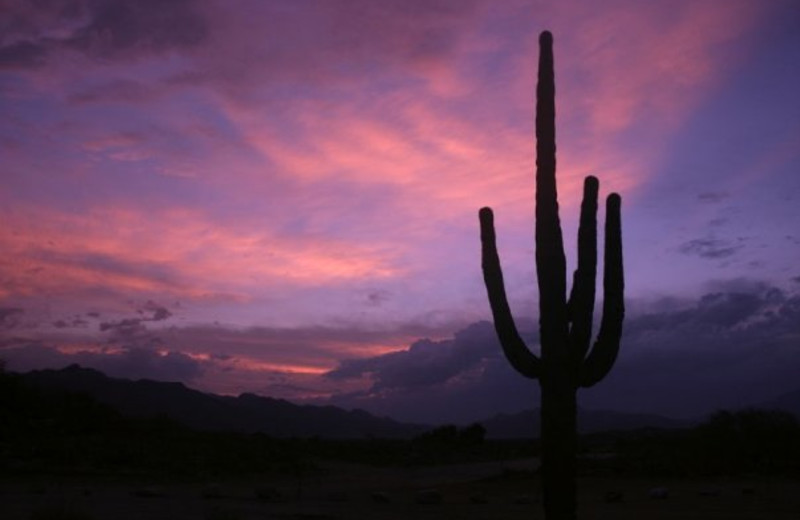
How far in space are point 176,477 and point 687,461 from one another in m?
18.7

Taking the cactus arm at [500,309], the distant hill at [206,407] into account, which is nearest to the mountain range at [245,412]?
the distant hill at [206,407]

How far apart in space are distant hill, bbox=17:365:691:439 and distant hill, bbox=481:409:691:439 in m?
0.19

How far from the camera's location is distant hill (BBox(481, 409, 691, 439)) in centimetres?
14495

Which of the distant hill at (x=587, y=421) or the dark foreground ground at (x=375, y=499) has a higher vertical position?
the distant hill at (x=587, y=421)

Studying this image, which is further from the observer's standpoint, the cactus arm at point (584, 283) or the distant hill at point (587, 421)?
the distant hill at point (587, 421)

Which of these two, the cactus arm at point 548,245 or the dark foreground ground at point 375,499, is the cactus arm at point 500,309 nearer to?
the cactus arm at point 548,245

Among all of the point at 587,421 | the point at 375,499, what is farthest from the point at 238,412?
the point at 375,499

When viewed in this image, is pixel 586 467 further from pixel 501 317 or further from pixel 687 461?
pixel 501 317

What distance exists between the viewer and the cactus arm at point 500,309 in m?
13.7

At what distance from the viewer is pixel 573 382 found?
1320 centimetres

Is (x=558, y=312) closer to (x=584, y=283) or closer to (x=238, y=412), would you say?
(x=584, y=283)

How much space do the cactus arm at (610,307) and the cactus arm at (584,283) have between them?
225 mm

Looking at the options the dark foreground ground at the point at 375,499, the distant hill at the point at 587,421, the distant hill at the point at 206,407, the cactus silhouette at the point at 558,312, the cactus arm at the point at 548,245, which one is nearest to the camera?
the cactus silhouette at the point at 558,312

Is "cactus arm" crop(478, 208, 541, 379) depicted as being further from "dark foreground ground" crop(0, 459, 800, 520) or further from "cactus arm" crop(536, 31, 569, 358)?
"dark foreground ground" crop(0, 459, 800, 520)
